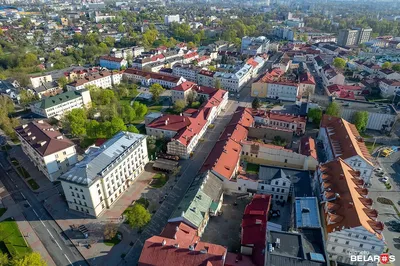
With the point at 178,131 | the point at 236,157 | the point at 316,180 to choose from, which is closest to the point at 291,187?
the point at 316,180

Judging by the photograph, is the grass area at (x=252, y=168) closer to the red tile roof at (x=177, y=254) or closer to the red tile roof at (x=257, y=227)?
the red tile roof at (x=257, y=227)

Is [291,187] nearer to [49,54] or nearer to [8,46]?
[49,54]

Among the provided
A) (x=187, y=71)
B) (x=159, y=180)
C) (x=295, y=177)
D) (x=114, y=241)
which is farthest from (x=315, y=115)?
(x=114, y=241)

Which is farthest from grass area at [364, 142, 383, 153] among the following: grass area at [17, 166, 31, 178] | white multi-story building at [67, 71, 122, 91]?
white multi-story building at [67, 71, 122, 91]

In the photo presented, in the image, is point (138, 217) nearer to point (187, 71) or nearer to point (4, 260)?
point (4, 260)

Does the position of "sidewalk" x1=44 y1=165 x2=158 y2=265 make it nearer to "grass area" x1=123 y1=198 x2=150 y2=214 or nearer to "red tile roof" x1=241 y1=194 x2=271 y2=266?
"grass area" x1=123 y1=198 x2=150 y2=214
